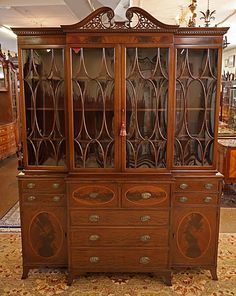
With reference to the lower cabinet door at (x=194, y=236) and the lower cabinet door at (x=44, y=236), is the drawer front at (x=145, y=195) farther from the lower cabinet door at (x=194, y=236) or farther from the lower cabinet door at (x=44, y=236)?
the lower cabinet door at (x=44, y=236)

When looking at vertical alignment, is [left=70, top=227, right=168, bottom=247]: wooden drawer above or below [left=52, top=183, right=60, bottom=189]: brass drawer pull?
below

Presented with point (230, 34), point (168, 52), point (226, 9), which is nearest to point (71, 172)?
point (168, 52)

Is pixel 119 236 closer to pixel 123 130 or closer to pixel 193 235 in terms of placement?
pixel 193 235

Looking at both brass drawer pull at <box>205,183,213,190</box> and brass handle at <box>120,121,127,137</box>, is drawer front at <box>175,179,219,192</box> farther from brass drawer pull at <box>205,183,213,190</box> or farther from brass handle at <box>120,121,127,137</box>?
brass handle at <box>120,121,127,137</box>

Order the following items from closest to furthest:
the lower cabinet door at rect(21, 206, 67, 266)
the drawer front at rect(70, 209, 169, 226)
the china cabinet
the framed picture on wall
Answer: the drawer front at rect(70, 209, 169, 226), the lower cabinet door at rect(21, 206, 67, 266), the china cabinet, the framed picture on wall

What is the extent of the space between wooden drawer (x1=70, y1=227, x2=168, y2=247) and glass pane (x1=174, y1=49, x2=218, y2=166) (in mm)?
622

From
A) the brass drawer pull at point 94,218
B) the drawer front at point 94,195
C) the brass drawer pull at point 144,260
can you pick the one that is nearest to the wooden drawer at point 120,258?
the brass drawer pull at point 144,260

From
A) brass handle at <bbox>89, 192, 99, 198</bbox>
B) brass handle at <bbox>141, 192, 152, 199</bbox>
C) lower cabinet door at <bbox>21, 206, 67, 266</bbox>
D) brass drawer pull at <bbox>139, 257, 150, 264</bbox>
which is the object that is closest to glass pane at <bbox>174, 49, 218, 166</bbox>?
brass handle at <bbox>141, 192, 152, 199</bbox>

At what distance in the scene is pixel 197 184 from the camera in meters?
2.72

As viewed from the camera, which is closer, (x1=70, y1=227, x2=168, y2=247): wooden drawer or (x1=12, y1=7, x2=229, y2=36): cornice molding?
(x1=12, y1=7, x2=229, y2=36): cornice molding

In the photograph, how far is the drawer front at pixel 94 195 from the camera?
8.73 feet

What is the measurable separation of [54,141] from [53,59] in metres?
0.68

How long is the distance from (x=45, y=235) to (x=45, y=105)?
1.13 m

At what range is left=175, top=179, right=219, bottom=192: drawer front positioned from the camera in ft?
8.92
